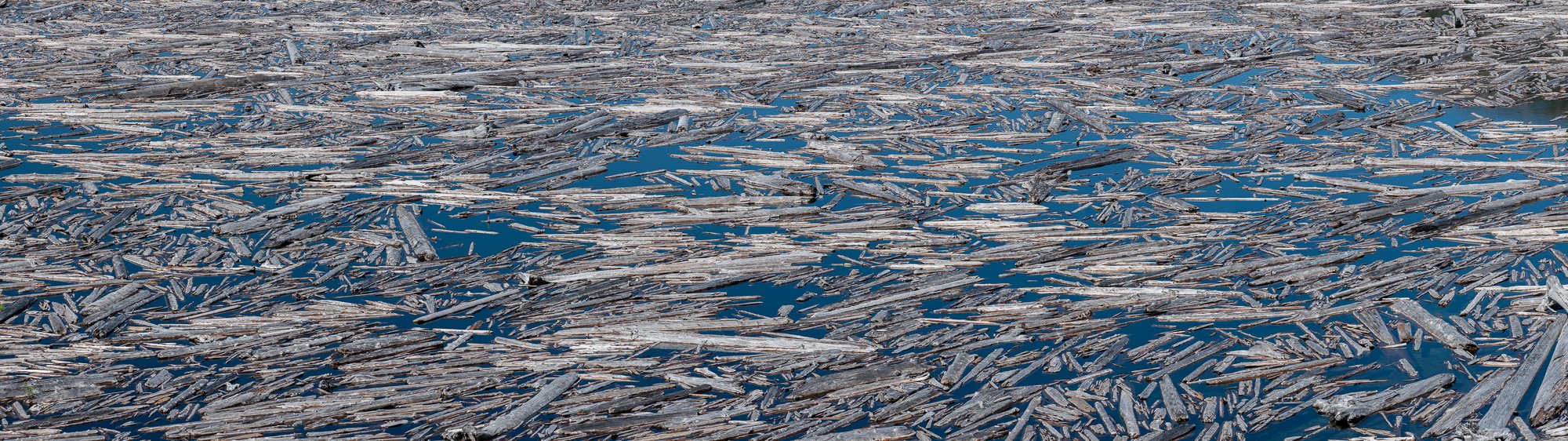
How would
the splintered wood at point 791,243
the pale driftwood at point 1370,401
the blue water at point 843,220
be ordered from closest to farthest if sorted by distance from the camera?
the pale driftwood at point 1370,401 → the splintered wood at point 791,243 → the blue water at point 843,220

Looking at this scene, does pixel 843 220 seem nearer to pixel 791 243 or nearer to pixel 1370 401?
pixel 791 243

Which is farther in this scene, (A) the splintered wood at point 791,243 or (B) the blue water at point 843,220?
(B) the blue water at point 843,220

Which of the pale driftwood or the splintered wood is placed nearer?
the pale driftwood

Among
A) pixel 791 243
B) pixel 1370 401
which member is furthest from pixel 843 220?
pixel 1370 401

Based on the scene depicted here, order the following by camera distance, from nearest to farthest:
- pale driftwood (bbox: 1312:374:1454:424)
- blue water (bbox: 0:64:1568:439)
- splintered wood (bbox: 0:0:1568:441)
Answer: pale driftwood (bbox: 1312:374:1454:424)
splintered wood (bbox: 0:0:1568:441)
blue water (bbox: 0:64:1568:439)

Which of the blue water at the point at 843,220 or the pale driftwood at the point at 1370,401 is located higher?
the pale driftwood at the point at 1370,401

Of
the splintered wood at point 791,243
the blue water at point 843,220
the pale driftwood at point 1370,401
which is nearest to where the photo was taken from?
the pale driftwood at point 1370,401

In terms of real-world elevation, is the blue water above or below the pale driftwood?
below

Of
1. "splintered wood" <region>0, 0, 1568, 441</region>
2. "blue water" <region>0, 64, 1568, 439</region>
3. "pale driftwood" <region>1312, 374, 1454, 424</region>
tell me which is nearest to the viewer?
"pale driftwood" <region>1312, 374, 1454, 424</region>

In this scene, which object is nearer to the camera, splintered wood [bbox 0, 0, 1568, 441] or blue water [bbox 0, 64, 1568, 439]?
splintered wood [bbox 0, 0, 1568, 441]
